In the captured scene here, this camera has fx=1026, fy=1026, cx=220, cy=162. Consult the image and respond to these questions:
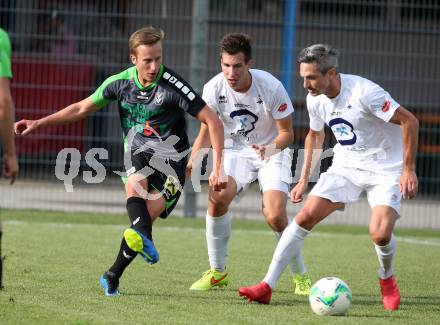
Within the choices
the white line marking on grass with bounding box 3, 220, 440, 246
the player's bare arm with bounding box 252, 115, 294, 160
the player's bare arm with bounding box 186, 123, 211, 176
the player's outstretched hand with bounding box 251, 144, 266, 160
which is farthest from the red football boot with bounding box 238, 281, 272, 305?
the white line marking on grass with bounding box 3, 220, 440, 246

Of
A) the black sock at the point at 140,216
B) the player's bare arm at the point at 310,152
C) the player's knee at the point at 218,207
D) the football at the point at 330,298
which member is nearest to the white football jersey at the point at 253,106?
the player's bare arm at the point at 310,152

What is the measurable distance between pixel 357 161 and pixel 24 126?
231cm

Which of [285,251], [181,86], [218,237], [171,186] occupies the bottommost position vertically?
[218,237]

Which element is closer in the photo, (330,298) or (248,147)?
(330,298)

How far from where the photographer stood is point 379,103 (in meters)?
6.86

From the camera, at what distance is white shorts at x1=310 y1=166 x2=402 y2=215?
6973 mm

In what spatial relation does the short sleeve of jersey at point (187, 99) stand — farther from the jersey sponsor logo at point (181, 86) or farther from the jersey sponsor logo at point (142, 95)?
the jersey sponsor logo at point (142, 95)

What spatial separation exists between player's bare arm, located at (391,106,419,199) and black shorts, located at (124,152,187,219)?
159 centimetres

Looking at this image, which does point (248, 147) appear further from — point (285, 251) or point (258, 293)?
point (258, 293)

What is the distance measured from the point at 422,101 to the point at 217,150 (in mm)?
7412

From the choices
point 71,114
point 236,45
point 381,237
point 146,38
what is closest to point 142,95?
point 146,38

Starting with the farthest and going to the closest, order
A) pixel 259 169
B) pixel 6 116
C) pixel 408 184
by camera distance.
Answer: pixel 259 169
pixel 408 184
pixel 6 116

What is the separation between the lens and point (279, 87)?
7.74 metres

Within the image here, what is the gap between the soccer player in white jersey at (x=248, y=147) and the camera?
7543 mm
